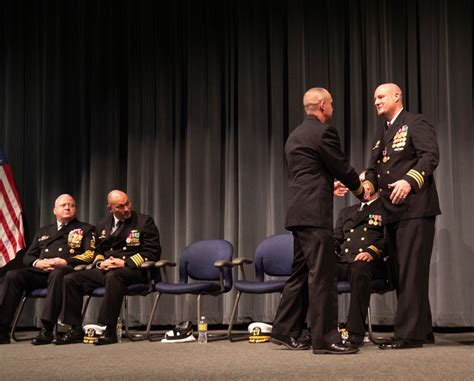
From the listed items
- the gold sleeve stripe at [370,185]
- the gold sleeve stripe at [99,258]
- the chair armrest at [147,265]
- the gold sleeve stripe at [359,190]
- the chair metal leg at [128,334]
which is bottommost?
the chair metal leg at [128,334]

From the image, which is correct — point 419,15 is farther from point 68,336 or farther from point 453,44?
point 68,336

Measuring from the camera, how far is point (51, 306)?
19.3ft

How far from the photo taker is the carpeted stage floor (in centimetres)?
350

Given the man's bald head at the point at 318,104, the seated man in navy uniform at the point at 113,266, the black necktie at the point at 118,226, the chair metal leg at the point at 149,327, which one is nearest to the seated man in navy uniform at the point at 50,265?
the seated man in navy uniform at the point at 113,266

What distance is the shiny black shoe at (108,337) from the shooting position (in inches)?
218

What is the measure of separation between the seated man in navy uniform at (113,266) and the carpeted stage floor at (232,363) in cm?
46

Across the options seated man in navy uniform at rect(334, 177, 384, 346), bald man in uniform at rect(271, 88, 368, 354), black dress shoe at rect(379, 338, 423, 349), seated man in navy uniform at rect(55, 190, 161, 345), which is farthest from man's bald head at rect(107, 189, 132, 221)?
black dress shoe at rect(379, 338, 423, 349)

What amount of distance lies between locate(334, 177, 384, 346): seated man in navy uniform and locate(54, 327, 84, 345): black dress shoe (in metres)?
2.18

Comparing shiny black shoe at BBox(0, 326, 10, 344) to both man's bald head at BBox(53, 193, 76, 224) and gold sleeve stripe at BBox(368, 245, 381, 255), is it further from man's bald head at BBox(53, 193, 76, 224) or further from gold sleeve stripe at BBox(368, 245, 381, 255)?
gold sleeve stripe at BBox(368, 245, 381, 255)

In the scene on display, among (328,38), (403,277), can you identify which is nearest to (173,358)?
(403,277)

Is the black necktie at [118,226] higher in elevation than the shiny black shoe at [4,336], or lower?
higher

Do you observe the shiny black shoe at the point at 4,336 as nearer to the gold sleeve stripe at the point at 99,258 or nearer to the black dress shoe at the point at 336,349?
the gold sleeve stripe at the point at 99,258

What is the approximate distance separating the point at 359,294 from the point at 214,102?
2.93 m

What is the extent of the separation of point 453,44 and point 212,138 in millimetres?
2439
